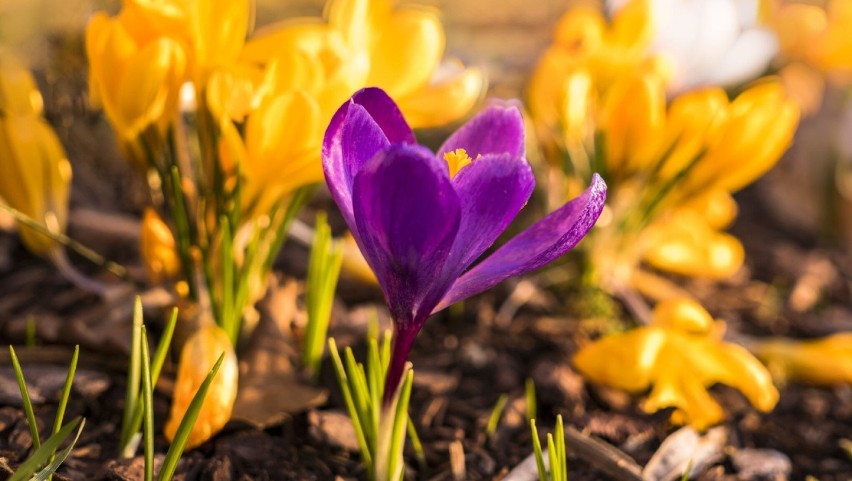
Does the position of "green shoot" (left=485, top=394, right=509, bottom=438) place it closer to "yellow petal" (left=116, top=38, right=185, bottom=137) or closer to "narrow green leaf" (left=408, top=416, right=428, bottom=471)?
"narrow green leaf" (left=408, top=416, right=428, bottom=471)

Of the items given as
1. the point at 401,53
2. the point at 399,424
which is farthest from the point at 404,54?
the point at 399,424

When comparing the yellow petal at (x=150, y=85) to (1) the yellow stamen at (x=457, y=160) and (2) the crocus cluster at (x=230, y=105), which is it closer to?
(2) the crocus cluster at (x=230, y=105)

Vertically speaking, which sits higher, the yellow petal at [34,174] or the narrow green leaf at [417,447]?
the yellow petal at [34,174]

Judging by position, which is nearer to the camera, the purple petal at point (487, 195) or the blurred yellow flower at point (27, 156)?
the purple petal at point (487, 195)

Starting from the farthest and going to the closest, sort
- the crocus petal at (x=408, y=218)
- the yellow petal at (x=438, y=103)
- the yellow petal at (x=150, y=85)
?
the yellow petal at (x=438, y=103)
the yellow petal at (x=150, y=85)
the crocus petal at (x=408, y=218)

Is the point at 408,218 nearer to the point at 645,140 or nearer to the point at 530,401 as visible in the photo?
the point at 530,401

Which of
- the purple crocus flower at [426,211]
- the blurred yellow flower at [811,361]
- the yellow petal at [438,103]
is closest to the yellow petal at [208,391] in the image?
the purple crocus flower at [426,211]

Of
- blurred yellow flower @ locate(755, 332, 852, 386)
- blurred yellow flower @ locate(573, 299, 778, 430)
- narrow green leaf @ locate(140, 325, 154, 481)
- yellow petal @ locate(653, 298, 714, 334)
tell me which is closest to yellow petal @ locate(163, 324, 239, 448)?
narrow green leaf @ locate(140, 325, 154, 481)
